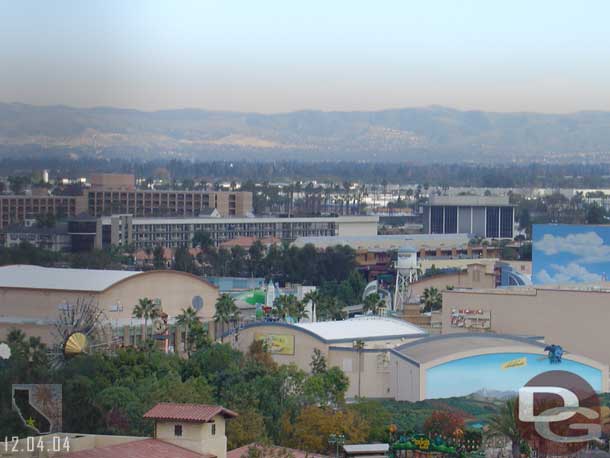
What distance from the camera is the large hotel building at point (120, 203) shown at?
184 feet

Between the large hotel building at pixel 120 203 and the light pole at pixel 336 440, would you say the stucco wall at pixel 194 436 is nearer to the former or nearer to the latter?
the light pole at pixel 336 440

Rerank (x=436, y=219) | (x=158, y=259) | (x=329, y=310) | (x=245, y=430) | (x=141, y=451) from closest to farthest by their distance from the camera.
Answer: (x=141, y=451), (x=245, y=430), (x=329, y=310), (x=158, y=259), (x=436, y=219)

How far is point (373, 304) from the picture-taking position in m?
57.0

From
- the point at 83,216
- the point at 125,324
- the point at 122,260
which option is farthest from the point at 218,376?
the point at 122,260

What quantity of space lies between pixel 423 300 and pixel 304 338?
14.8 meters

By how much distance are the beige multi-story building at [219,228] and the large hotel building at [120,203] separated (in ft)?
A: 3.59

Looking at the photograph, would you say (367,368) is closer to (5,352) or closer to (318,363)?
(318,363)

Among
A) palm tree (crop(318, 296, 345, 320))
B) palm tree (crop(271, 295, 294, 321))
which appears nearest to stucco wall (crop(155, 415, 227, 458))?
palm tree (crop(271, 295, 294, 321))

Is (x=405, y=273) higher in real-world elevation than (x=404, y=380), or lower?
higher

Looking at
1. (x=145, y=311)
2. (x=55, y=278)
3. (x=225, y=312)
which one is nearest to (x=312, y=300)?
(x=225, y=312)

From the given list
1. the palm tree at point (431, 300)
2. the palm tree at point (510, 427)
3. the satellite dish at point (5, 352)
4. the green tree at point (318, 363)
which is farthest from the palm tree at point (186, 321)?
the palm tree at point (510, 427)

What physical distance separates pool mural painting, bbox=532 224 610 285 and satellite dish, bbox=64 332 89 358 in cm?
2832

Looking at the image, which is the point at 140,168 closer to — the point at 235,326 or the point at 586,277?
the point at 586,277

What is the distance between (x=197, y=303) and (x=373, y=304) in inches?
229
